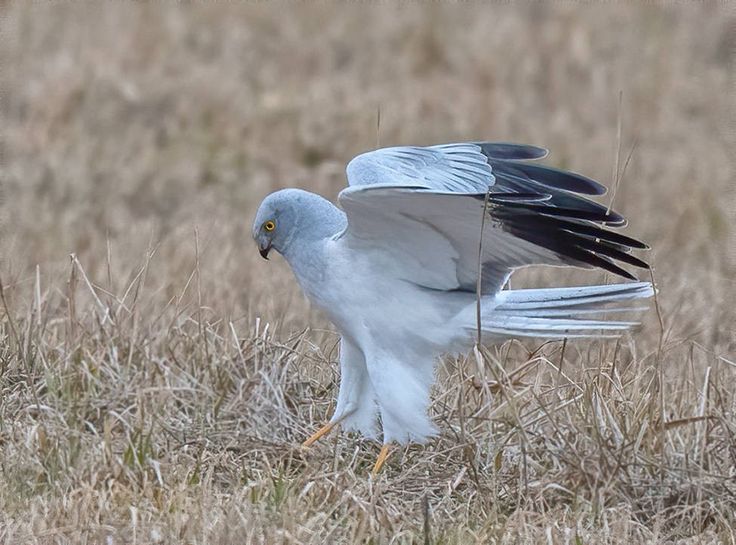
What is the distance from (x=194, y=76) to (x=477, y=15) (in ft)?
7.83

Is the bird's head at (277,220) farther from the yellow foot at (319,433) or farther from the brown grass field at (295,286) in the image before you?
the yellow foot at (319,433)

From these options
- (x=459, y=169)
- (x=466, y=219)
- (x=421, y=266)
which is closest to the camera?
(x=466, y=219)

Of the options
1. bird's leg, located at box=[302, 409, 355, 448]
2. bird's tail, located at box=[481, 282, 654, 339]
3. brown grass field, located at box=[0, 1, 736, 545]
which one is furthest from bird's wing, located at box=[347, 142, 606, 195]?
bird's leg, located at box=[302, 409, 355, 448]

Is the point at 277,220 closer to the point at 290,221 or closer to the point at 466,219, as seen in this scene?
the point at 290,221

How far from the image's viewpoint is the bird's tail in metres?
4.50

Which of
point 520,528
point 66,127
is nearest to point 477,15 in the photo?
point 66,127

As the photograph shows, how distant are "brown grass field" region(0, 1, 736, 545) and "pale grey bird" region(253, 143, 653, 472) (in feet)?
0.60

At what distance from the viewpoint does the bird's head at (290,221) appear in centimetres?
466

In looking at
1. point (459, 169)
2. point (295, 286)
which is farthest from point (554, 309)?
point (295, 286)

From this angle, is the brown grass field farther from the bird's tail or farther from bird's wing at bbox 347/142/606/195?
bird's wing at bbox 347/142/606/195

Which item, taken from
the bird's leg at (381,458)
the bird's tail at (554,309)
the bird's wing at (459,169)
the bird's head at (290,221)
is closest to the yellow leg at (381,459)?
the bird's leg at (381,458)

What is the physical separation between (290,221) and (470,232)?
0.63m

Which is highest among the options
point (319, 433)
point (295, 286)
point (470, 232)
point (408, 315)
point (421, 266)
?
point (470, 232)

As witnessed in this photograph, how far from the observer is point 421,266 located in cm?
455
